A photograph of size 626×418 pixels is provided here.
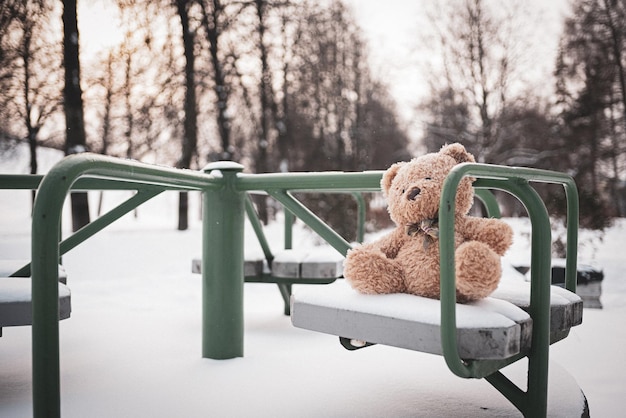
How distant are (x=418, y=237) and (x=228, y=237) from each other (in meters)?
1.11

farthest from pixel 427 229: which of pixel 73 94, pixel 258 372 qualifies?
pixel 73 94

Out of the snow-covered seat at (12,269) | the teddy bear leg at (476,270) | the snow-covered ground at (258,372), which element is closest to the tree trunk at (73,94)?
the snow-covered ground at (258,372)

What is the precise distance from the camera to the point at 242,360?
104 inches

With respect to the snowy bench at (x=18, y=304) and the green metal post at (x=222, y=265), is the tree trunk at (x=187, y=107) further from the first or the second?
the snowy bench at (x=18, y=304)

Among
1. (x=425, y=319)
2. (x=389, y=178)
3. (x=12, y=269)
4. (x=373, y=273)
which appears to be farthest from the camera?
(x=12, y=269)

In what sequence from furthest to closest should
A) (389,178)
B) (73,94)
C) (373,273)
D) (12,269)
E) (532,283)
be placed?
(73,94)
(12,269)
(389,178)
(373,273)
(532,283)

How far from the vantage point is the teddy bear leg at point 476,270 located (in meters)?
1.52

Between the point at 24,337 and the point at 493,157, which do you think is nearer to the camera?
the point at 24,337

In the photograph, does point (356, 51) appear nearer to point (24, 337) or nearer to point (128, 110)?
point (128, 110)

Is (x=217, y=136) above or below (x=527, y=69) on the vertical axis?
below

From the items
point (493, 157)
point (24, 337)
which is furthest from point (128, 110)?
point (24, 337)

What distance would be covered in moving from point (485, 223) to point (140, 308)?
3.36 metres

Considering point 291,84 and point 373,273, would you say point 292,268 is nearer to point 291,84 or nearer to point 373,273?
point 373,273

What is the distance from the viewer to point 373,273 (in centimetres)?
175
